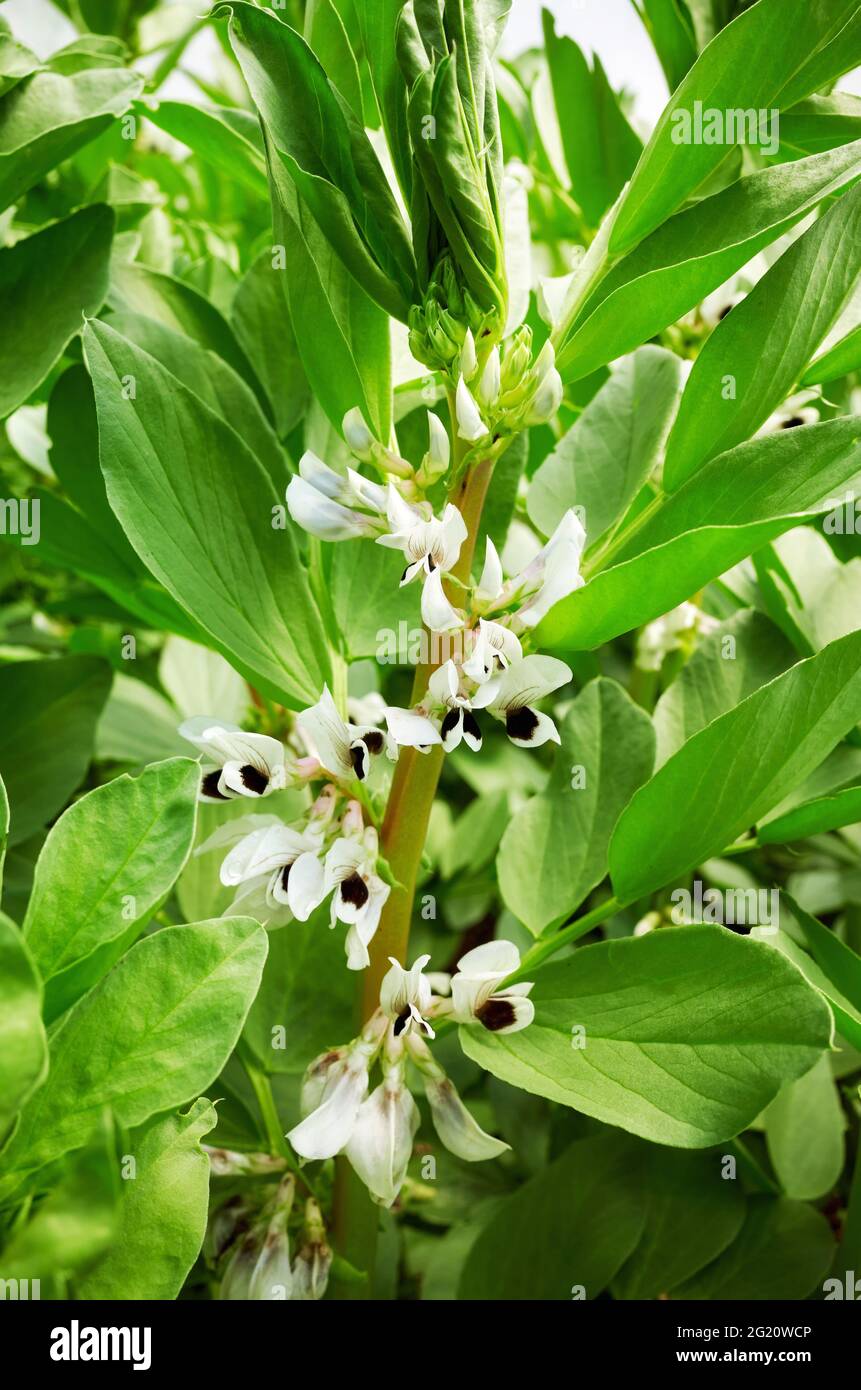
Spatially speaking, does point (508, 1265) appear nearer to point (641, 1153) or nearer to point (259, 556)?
point (641, 1153)

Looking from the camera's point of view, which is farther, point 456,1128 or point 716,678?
point 716,678

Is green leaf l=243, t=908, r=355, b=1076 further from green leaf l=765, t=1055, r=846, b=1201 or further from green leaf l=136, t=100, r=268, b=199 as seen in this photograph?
green leaf l=136, t=100, r=268, b=199

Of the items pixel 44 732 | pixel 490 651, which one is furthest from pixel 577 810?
pixel 44 732

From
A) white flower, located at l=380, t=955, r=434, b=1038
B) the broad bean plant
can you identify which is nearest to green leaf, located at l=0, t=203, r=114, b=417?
the broad bean plant

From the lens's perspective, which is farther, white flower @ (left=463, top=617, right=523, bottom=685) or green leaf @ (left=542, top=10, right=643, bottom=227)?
green leaf @ (left=542, top=10, right=643, bottom=227)

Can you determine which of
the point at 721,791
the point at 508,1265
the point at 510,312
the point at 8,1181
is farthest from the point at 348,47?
the point at 508,1265

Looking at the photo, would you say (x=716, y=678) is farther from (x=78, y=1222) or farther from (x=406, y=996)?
(x=78, y=1222)

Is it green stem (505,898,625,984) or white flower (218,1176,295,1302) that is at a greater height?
green stem (505,898,625,984)
